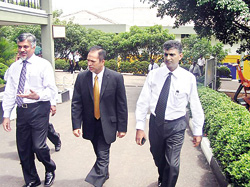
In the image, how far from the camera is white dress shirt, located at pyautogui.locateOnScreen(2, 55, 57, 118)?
4312 millimetres

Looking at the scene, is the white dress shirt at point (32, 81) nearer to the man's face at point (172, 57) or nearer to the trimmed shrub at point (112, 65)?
the man's face at point (172, 57)

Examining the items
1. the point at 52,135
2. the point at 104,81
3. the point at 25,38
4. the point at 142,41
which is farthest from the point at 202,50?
the point at 25,38

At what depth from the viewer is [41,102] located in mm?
4367

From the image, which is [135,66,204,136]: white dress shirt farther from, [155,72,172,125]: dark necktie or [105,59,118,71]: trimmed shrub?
[105,59,118,71]: trimmed shrub

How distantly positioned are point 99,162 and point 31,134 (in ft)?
3.28

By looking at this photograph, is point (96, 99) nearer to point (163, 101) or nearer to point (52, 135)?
point (163, 101)

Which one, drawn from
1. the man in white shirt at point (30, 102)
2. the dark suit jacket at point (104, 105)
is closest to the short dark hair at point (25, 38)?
the man in white shirt at point (30, 102)

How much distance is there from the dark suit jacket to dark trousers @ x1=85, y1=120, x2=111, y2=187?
0.23 ft

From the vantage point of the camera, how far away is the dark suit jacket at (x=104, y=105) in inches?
163

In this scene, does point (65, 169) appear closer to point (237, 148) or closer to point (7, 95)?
point (7, 95)

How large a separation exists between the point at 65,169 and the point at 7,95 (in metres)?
1.61

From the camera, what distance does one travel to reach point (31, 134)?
4.28 metres

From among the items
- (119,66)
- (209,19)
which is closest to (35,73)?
(209,19)

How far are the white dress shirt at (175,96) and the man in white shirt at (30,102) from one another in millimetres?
1338
